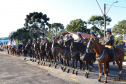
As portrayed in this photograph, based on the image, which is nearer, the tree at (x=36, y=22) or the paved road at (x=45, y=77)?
the paved road at (x=45, y=77)

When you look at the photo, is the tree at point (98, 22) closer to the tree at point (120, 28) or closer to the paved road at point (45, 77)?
the tree at point (120, 28)

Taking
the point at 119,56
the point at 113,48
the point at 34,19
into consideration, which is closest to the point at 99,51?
the point at 113,48

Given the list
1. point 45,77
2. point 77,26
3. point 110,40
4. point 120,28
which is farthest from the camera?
point 77,26

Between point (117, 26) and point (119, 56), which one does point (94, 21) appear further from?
point (119, 56)

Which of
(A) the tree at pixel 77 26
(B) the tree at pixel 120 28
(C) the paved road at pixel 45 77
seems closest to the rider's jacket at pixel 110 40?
(C) the paved road at pixel 45 77

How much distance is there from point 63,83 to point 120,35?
38279mm

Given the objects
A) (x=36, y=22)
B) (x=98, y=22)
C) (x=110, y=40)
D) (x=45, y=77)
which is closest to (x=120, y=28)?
(x=98, y=22)

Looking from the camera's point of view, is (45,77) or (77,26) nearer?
(45,77)

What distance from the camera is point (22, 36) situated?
38.9 meters

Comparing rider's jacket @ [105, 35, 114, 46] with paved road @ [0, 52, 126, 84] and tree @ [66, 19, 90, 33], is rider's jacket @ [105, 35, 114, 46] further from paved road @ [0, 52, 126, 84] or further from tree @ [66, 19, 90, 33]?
tree @ [66, 19, 90, 33]

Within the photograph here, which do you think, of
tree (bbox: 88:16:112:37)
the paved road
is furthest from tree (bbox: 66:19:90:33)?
the paved road

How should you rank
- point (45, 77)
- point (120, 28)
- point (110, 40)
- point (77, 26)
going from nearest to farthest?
point (110, 40) → point (45, 77) → point (120, 28) → point (77, 26)

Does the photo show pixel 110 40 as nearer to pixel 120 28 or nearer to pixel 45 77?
pixel 45 77

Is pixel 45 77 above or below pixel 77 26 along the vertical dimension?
below
